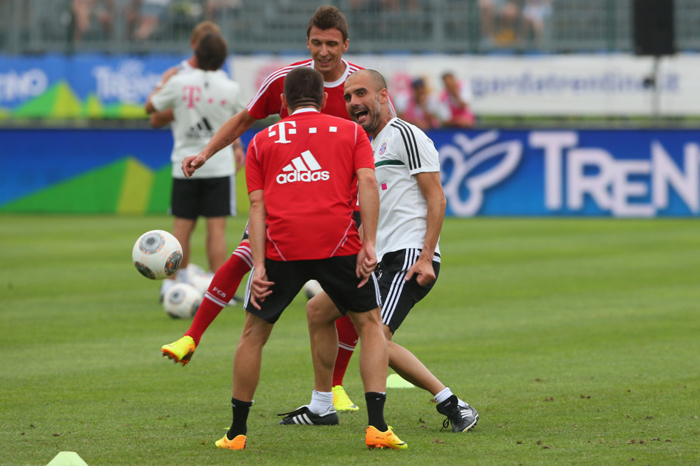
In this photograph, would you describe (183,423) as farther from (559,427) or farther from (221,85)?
(221,85)

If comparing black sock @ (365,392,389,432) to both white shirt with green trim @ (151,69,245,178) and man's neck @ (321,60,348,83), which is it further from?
white shirt with green trim @ (151,69,245,178)

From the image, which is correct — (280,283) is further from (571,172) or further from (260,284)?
(571,172)

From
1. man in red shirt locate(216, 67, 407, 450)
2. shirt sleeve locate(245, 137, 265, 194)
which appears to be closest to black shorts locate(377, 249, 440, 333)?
man in red shirt locate(216, 67, 407, 450)

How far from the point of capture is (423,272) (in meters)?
6.05

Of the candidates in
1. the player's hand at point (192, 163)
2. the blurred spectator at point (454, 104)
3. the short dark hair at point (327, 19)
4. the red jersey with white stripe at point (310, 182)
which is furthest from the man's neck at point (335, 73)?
the blurred spectator at point (454, 104)

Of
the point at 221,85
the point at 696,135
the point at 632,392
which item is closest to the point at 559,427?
the point at 632,392

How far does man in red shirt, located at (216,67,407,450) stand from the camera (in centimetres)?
556

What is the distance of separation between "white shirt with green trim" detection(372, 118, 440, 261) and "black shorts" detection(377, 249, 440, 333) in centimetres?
5

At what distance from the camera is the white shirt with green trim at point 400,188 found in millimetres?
6203

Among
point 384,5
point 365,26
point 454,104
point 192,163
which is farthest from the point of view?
point 384,5

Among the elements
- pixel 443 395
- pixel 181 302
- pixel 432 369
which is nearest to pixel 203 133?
pixel 181 302

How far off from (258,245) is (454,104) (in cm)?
1741

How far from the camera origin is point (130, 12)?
81.7 ft

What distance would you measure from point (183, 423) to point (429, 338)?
134 inches
